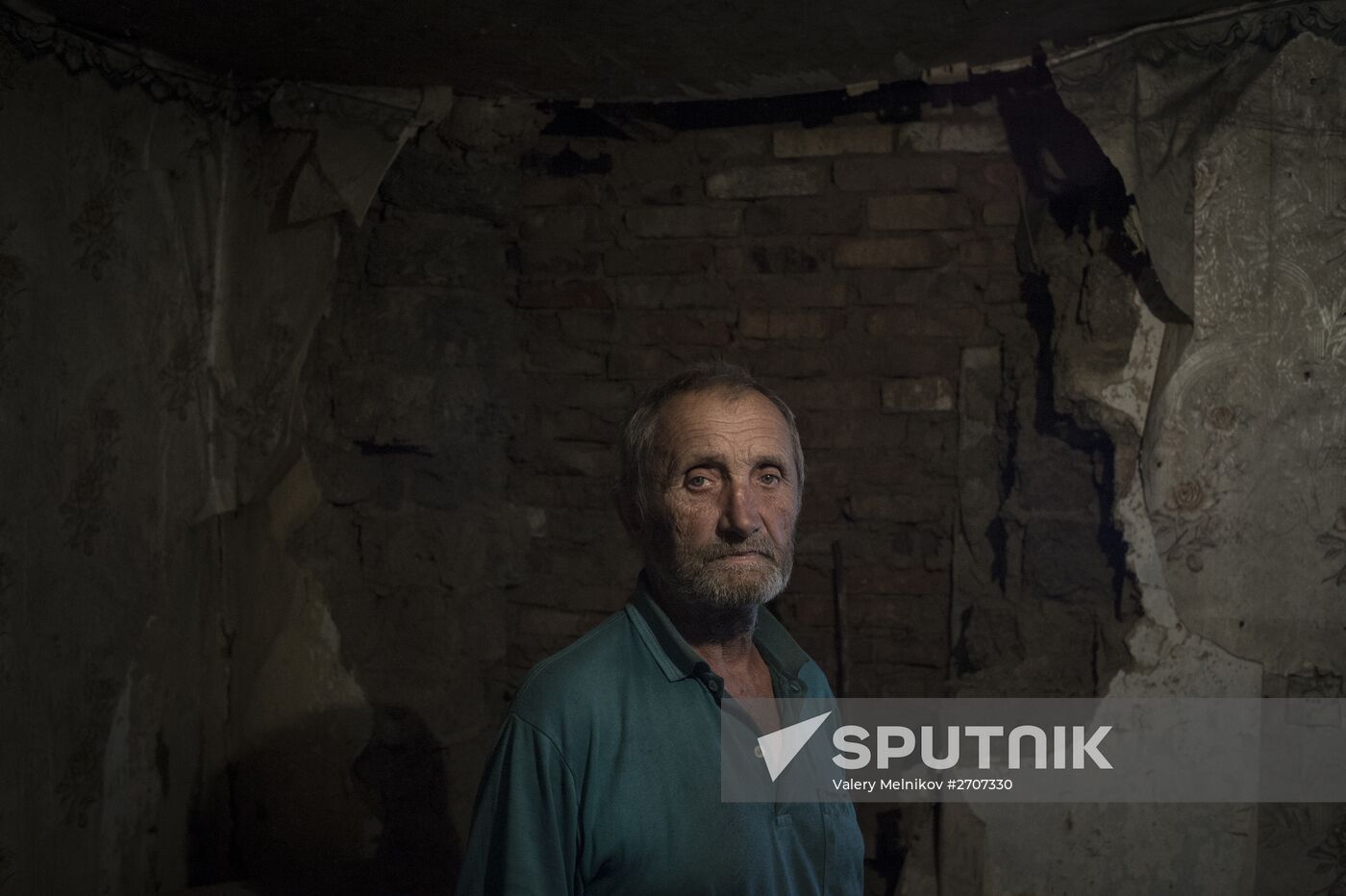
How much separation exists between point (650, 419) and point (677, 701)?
1.43ft

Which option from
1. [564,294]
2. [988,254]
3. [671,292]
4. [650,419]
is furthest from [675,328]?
[650,419]

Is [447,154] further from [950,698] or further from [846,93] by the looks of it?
[950,698]

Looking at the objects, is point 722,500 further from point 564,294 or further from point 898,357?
point 564,294

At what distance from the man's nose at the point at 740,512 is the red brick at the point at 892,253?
1.28 meters

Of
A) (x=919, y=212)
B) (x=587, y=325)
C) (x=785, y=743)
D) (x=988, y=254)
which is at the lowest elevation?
(x=785, y=743)

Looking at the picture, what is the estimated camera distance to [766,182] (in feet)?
8.98

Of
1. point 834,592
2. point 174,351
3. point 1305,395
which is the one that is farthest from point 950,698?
point 174,351

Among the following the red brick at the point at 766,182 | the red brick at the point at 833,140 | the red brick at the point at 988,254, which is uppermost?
the red brick at the point at 833,140

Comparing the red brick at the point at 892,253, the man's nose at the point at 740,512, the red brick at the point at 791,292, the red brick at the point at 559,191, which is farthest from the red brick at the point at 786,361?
the man's nose at the point at 740,512

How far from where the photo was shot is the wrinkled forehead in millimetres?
1575

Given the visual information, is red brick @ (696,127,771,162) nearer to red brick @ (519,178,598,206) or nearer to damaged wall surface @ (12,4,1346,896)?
damaged wall surface @ (12,4,1346,896)

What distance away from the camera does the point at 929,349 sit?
8.68 feet

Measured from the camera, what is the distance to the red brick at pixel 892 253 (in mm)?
2646

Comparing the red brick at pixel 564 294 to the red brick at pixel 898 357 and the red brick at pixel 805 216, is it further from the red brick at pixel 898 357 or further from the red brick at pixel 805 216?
the red brick at pixel 898 357
